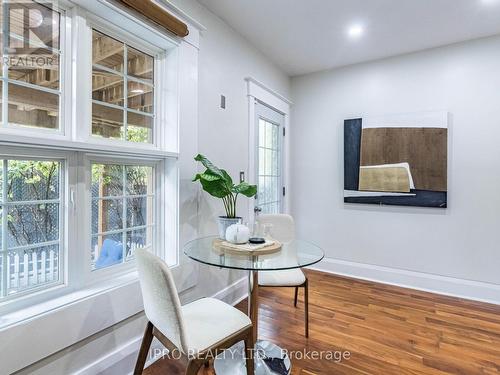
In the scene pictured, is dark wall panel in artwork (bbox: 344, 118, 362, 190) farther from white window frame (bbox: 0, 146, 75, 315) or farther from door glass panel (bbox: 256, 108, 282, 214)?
white window frame (bbox: 0, 146, 75, 315)

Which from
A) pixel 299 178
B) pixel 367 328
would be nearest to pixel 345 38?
pixel 299 178

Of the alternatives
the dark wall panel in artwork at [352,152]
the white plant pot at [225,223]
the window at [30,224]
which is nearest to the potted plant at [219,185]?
the white plant pot at [225,223]

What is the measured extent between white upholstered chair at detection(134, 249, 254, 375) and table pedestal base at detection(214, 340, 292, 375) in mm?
412

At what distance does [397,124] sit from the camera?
121 inches

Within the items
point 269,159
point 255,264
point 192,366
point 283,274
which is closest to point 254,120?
point 269,159

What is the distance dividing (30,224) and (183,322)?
36.1 inches

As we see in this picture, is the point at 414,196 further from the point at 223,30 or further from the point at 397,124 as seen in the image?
the point at 223,30

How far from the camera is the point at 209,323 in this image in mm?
1364

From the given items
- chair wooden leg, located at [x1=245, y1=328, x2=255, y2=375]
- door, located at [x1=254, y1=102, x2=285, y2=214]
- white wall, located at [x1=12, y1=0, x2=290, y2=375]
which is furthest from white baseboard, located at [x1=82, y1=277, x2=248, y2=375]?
door, located at [x1=254, y1=102, x2=285, y2=214]

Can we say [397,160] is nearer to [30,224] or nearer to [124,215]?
[124,215]

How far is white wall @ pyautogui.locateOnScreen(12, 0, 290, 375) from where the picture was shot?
59.7 inches

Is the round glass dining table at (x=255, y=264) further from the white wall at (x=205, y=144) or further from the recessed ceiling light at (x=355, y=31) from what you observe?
the recessed ceiling light at (x=355, y=31)

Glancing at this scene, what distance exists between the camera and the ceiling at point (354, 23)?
2207 millimetres

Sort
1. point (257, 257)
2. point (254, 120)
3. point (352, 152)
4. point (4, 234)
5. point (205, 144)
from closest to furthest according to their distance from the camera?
point (4, 234) → point (257, 257) → point (205, 144) → point (254, 120) → point (352, 152)
